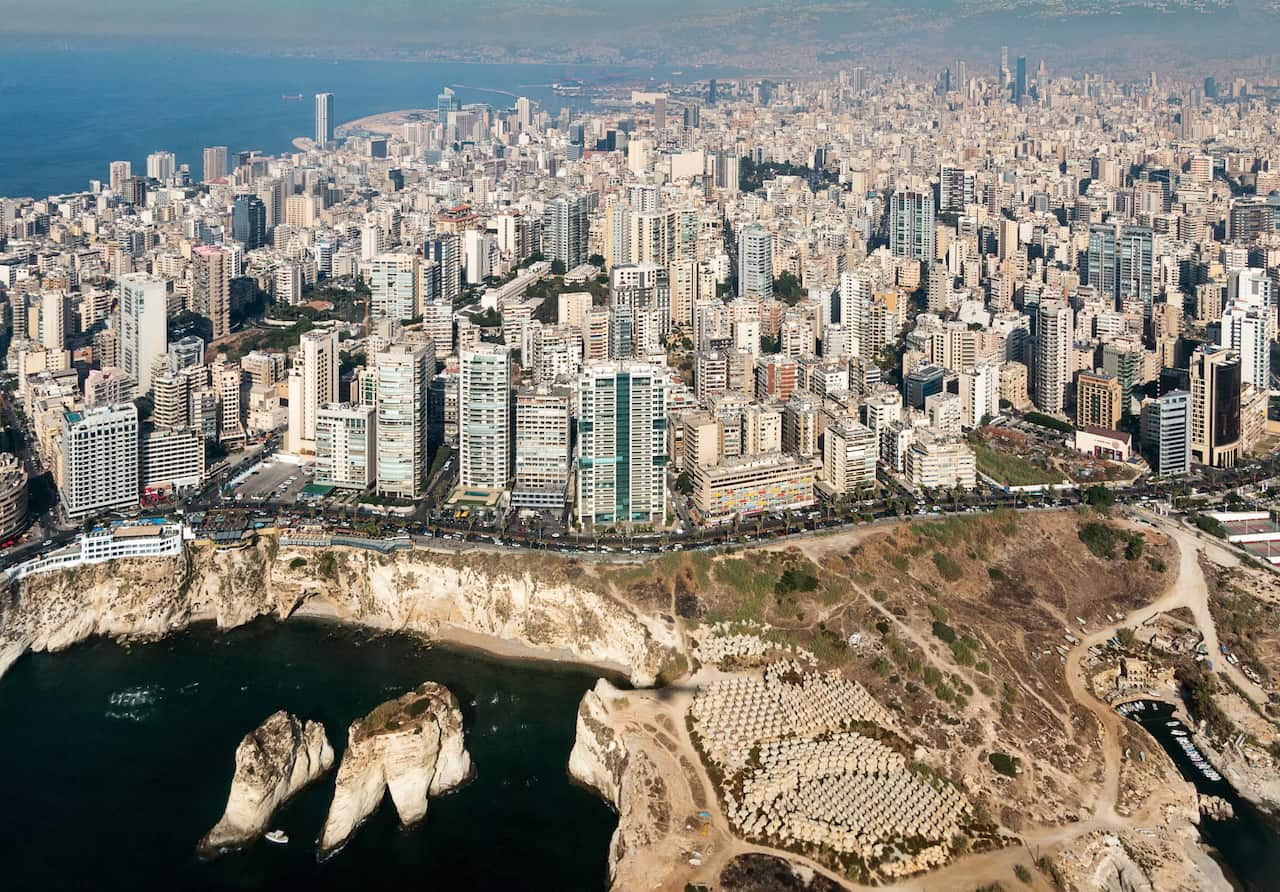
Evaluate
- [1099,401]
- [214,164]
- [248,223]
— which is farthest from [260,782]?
[214,164]

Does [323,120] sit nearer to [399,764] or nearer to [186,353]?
[186,353]

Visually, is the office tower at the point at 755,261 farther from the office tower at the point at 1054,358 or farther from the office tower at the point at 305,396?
the office tower at the point at 305,396

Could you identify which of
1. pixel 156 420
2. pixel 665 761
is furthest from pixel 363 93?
pixel 665 761

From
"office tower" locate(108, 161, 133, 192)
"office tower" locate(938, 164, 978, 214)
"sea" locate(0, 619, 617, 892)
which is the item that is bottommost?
"sea" locate(0, 619, 617, 892)

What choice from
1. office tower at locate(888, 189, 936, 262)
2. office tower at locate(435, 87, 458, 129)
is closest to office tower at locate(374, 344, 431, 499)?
office tower at locate(888, 189, 936, 262)

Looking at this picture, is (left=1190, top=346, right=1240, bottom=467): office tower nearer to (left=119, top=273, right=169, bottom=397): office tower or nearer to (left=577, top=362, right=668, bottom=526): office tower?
(left=577, top=362, right=668, bottom=526): office tower

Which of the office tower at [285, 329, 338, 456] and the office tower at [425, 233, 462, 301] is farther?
the office tower at [425, 233, 462, 301]
